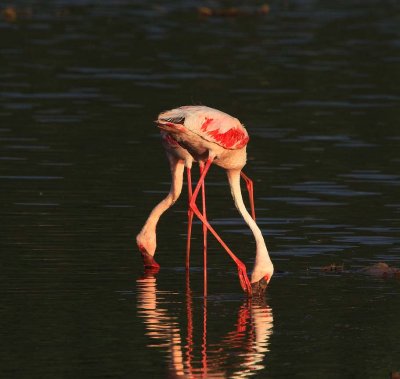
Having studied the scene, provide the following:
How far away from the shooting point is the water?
11.2m

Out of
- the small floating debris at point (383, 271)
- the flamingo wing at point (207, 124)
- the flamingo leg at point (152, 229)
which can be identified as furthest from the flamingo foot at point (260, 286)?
the flamingo leg at point (152, 229)

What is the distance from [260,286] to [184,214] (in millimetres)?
4245

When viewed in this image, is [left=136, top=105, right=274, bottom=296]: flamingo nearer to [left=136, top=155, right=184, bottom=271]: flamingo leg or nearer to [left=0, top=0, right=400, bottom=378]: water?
[left=136, top=155, right=184, bottom=271]: flamingo leg

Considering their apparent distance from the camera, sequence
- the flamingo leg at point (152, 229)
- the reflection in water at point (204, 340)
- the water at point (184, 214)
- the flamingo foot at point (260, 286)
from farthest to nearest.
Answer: the flamingo leg at point (152, 229)
the flamingo foot at point (260, 286)
the water at point (184, 214)
the reflection in water at point (204, 340)

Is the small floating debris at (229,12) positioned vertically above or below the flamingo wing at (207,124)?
below

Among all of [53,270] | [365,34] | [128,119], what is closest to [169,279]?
[53,270]

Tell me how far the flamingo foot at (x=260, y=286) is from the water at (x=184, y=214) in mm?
99

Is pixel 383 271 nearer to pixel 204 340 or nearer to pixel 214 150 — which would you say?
pixel 214 150

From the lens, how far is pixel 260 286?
13148mm

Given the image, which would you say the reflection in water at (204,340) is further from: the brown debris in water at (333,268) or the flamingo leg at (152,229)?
the brown debris in water at (333,268)

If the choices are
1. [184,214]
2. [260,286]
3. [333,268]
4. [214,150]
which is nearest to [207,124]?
[214,150]

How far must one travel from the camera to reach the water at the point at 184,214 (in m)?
11.2

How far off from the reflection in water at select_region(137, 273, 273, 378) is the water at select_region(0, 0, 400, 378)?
0.08 feet

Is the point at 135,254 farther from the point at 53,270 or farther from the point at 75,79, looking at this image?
the point at 75,79
